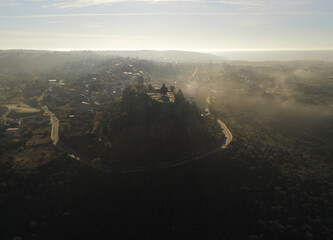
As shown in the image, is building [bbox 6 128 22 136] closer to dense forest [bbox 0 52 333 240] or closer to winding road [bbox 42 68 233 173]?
dense forest [bbox 0 52 333 240]

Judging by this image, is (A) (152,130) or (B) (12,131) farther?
(B) (12,131)

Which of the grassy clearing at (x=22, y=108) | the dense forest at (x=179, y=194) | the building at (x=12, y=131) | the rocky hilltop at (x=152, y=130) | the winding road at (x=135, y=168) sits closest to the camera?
the dense forest at (x=179, y=194)

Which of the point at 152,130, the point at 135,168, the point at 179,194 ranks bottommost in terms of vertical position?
the point at 179,194

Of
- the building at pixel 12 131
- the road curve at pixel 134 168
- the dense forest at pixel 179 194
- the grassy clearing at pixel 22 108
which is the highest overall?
the grassy clearing at pixel 22 108

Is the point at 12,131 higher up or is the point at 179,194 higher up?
the point at 12,131

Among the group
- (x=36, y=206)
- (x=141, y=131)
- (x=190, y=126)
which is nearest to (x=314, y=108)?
(x=190, y=126)

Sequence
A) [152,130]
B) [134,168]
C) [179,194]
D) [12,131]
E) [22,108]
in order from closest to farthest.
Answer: [179,194] → [134,168] → [152,130] → [12,131] → [22,108]

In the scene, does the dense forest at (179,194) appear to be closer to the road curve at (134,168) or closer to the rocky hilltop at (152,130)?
the road curve at (134,168)

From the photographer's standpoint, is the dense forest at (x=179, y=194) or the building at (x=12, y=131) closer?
the dense forest at (x=179, y=194)

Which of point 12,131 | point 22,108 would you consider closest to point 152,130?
point 12,131

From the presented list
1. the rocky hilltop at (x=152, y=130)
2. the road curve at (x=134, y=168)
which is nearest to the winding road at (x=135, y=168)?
the road curve at (x=134, y=168)

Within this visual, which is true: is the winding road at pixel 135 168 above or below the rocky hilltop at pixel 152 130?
below

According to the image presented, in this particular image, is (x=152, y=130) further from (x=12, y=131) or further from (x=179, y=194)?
(x=12, y=131)
